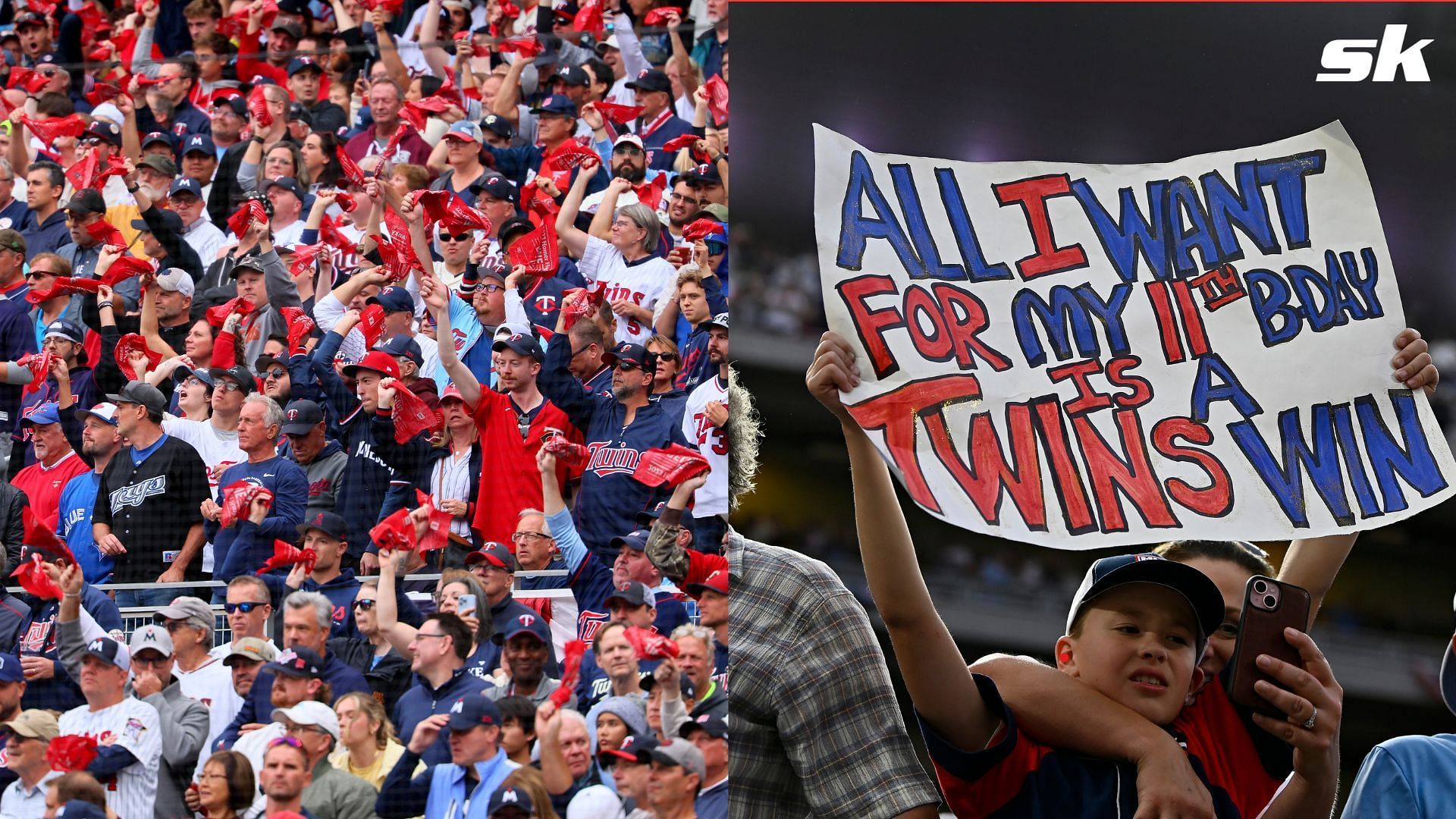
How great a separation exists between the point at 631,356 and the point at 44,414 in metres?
1.74

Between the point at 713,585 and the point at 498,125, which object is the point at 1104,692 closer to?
the point at 713,585

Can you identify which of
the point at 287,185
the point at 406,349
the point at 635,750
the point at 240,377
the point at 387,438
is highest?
the point at 287,185

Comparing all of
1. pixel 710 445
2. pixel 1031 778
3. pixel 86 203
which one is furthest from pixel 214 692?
pixel 1031 778

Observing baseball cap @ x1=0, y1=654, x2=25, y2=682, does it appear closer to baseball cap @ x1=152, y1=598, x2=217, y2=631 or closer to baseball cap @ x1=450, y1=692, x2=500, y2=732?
baseball cap @ x1=152, y1=598, x2=217, y2=631

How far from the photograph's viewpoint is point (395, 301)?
403cm

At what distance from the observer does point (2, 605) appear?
384 cm

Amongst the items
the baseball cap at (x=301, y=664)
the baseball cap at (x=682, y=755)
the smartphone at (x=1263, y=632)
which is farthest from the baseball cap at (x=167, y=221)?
the smartphone at (x=1263, y=632)

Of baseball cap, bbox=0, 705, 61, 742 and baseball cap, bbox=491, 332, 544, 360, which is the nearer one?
baseball cap, bbox=0, 705, 61, 742

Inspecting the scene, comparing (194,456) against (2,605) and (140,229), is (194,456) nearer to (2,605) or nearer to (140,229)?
(2,605)

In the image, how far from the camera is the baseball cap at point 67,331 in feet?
14.4

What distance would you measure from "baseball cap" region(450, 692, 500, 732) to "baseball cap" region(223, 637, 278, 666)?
0.49 meters

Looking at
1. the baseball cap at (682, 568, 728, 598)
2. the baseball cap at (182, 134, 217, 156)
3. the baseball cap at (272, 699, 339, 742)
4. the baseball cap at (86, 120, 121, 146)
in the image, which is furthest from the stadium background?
the baseball cap at (86, 120, 121, 146)

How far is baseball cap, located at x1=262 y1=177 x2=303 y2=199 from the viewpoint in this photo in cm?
456

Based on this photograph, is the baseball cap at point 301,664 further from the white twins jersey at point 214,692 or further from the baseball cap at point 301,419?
the baseball cap at point 301,419
